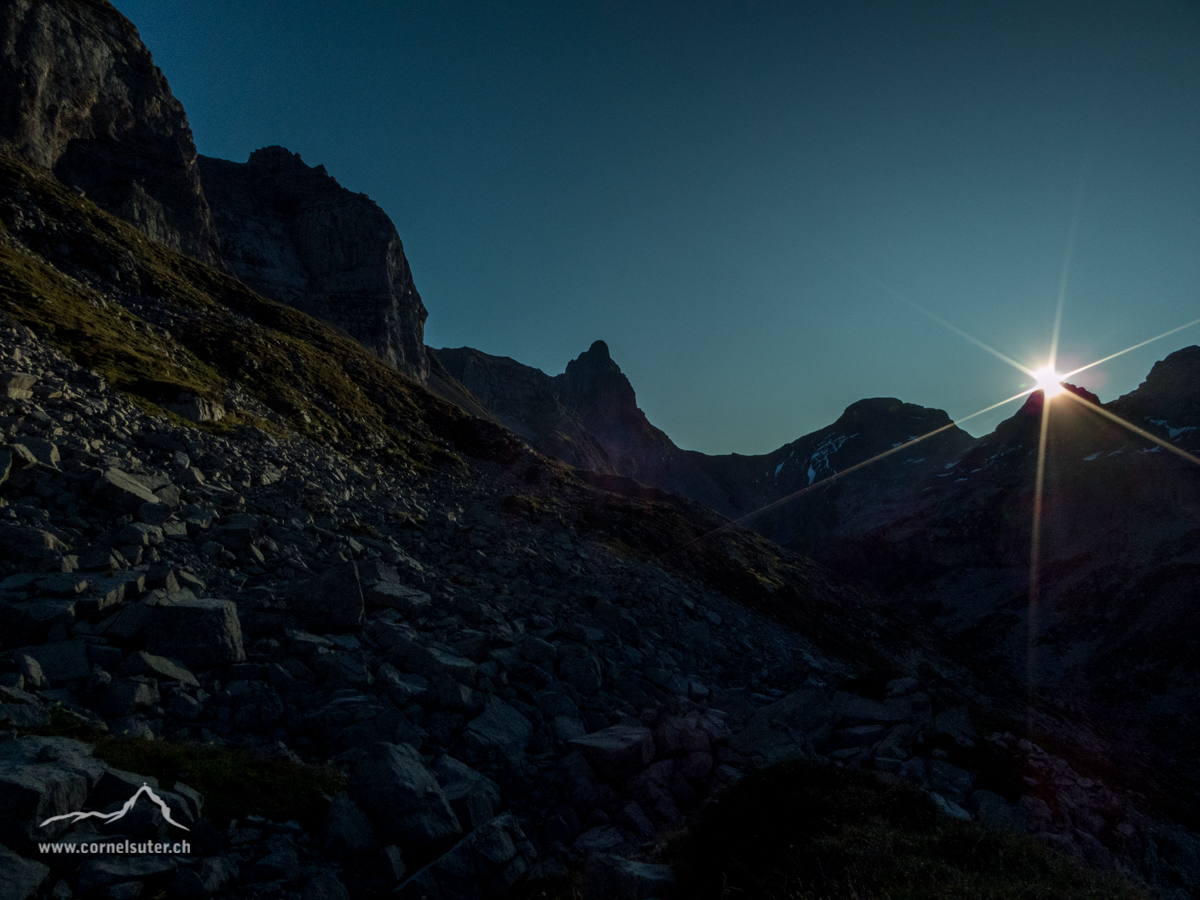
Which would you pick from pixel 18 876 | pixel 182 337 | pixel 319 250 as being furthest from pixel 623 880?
pixel 319 250

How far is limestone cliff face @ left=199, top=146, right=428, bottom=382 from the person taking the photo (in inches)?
4360

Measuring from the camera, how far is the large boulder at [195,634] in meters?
11.9

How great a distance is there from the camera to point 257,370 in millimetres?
44938

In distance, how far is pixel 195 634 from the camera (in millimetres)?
12133

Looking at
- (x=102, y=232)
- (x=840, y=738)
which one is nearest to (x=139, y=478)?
(x=840, y=738)

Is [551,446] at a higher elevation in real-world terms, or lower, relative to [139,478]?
higher

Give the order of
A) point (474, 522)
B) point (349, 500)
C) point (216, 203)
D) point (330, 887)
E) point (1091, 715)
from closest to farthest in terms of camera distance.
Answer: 1. point (330, 887)
2. point (349, 500)
3. point (474, 522)
4. point (1091, 715)
5. point (216, 203)

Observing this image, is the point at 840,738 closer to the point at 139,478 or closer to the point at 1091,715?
the point at 139,478

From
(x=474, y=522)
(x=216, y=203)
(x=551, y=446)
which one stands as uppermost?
(x=216, y=203)

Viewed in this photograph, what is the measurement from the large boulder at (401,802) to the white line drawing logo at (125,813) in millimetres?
2573

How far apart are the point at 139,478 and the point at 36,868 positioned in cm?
1561

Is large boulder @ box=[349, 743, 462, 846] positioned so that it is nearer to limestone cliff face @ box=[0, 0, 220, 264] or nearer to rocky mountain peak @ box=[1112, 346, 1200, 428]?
limestone cliff face @ box=[0, 0, 220, 264]

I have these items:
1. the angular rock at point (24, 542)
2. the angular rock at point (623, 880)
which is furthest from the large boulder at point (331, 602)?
the angular rock at point (623, 880)

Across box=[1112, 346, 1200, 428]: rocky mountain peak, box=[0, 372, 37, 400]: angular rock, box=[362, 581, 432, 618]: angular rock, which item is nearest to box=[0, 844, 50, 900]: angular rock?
box=[362, 581, 432, 618]: angular rock
